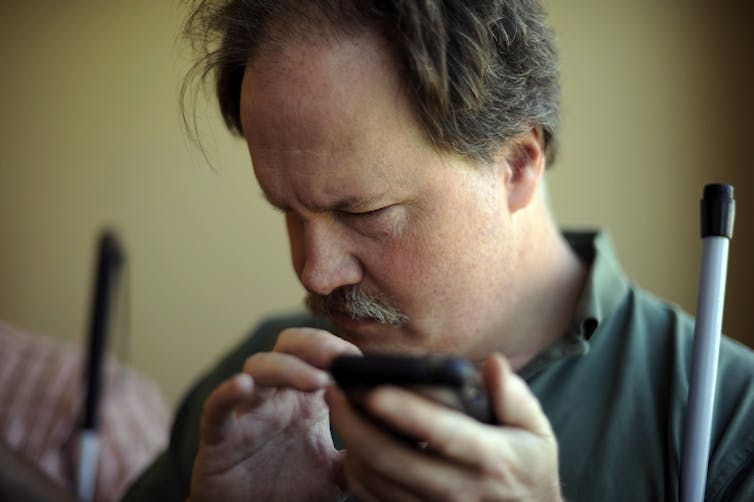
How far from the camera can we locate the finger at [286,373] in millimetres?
803

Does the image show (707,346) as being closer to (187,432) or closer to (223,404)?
(223,404)

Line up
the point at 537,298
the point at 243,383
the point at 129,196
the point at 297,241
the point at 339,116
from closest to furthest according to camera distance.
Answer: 1. the point at 243,383
2. the point at 339,116
3. the point at 297,241
4. the point at 537,298
5. the point at 129,196

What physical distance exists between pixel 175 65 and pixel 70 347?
3.31ft

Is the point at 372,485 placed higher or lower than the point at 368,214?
lower

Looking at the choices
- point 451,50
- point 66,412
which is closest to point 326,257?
point 451,50

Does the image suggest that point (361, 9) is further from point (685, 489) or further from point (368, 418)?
point (685, 489)

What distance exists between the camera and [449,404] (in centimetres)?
68

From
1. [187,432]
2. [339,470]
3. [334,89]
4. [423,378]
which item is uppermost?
[334,89]

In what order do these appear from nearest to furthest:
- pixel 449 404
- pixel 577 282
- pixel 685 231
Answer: pixel 449 404 < pixel 577 282 < pixel 685 231

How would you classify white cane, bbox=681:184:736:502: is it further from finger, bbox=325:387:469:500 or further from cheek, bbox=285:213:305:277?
cheek, bbox=285:213:305:277

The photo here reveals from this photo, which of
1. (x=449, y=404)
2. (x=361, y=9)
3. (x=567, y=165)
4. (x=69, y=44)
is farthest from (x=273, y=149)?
(x=69, y=44)

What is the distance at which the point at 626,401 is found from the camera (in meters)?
1.08

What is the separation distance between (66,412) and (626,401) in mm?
1450

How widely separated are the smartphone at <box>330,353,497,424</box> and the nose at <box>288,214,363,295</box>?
310mm
